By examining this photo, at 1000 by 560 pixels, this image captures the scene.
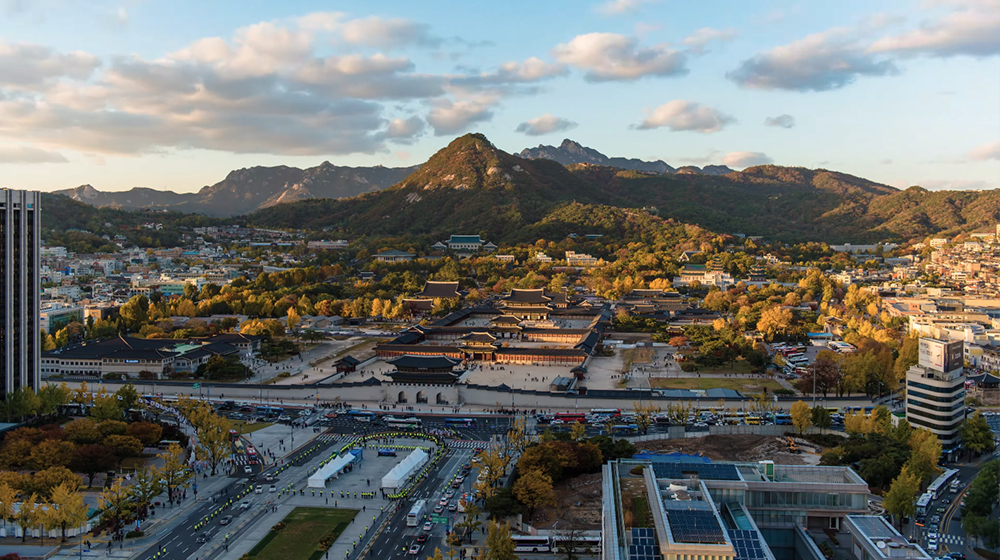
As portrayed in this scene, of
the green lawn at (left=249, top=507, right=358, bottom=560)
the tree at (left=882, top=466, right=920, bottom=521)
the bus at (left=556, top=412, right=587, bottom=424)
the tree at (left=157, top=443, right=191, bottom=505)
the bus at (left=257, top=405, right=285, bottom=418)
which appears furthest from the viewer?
the bus at (left=257, top=405, right=285, bottom=418)

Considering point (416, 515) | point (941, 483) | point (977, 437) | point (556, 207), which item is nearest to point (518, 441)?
point (416, 515)

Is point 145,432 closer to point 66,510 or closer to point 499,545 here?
point 66,510

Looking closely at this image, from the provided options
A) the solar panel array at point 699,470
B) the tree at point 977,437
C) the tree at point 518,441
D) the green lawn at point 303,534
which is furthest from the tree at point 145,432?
the tree at point 977,437

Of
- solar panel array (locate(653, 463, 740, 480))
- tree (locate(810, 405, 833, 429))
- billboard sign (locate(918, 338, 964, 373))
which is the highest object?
billboard sign (locate(918, 338, 964, 373))

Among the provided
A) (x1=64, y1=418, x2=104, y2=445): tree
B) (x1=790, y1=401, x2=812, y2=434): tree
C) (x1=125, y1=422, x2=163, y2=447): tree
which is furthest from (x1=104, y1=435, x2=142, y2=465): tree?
(x1=790, y1=401, x2=812, y2=434): tree

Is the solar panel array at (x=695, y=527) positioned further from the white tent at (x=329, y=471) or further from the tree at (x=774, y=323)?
the tree at (x=774, y=323)

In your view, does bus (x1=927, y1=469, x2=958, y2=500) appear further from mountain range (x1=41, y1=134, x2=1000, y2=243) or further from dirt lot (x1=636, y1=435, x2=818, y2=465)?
mountain range (x1=41, y1=134, x2=1000, y2=243)

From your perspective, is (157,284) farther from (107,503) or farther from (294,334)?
(107,503)
